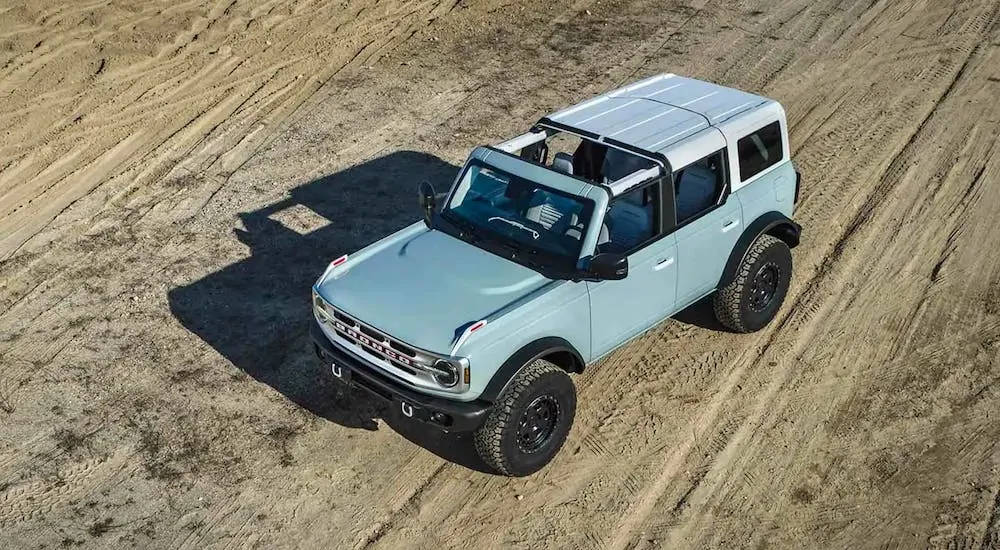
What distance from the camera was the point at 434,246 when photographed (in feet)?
26.6

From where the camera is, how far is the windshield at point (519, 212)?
307 inches

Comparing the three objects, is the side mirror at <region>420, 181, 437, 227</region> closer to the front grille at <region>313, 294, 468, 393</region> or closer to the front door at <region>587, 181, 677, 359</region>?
the front grille at <region>313, 294, 468, 393</region>

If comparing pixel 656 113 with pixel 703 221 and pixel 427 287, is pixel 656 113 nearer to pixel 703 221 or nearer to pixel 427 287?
pixel 703 221

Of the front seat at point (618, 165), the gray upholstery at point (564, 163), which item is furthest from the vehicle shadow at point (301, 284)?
the front seat at point (618, 165)

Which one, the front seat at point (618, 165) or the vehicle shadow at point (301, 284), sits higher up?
the front seat at point (618, 165)

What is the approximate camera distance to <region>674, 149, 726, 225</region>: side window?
8.42 m

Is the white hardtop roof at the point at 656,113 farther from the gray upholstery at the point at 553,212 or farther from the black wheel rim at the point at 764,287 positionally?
the black wheel rim at the point at 764,287

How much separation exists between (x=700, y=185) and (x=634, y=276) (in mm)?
1158

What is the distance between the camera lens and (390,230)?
36.3ft

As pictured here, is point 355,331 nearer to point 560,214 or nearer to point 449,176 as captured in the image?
point 560,214

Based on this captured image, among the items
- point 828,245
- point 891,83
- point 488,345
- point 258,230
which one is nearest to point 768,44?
point 891,83

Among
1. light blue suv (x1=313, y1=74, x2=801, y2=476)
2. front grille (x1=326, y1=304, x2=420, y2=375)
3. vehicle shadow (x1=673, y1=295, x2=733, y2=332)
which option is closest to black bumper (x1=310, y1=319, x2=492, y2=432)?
light blue suv (x1=313, y1=74, x2=801, y2=476)

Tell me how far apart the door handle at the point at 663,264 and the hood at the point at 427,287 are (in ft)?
3.26

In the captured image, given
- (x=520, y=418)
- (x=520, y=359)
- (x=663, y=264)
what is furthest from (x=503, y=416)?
(x=663, y=264)
